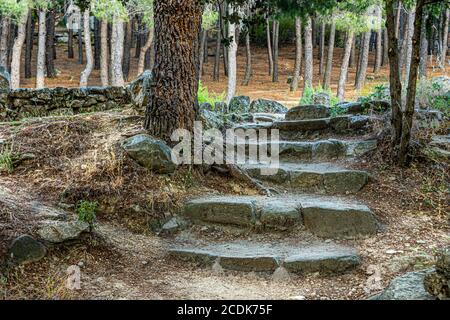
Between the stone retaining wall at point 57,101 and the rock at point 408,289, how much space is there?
530cm

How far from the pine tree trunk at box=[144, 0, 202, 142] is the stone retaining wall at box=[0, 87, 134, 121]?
2.07 m

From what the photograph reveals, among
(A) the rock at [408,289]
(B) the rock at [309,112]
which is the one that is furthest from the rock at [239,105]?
(A) the rock at [408,289]

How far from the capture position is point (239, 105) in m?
9.52

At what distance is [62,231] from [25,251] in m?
0.39

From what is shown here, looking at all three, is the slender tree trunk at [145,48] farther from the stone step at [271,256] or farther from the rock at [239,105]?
the stone step at [271,256]

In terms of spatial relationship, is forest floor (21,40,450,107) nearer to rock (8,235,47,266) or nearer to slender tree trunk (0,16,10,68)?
slender tree trunk (0,16,10,68)

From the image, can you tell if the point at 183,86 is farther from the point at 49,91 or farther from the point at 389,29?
the point at 49,91

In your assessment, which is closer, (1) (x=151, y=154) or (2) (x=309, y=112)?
(1) (x=151, y=154)

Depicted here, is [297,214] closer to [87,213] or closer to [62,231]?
[87,213]

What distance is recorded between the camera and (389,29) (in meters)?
5.57

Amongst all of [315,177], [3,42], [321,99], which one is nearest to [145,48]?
[3,42]

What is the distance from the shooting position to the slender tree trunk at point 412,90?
5.39 m

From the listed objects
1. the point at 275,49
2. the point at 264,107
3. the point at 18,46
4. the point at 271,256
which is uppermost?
the point at 275,49
